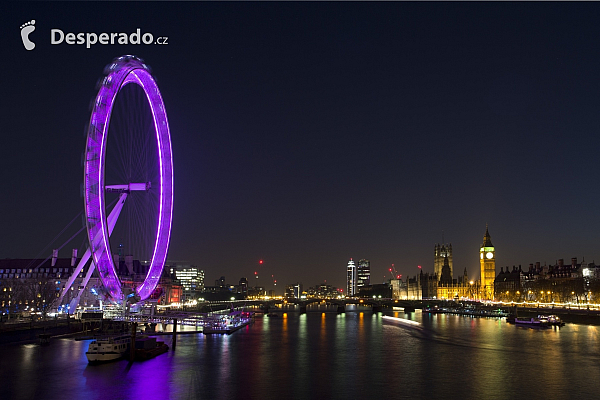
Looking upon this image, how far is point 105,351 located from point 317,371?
1972 centimetres

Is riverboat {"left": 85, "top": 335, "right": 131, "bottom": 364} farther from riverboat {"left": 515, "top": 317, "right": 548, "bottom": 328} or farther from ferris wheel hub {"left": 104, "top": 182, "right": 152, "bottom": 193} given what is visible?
riverboat {"left": 515, "top": 317, "right": 548, "bottom": 328}

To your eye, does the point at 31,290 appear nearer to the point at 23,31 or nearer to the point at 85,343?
the point at 85,343

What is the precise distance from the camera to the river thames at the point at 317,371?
44569mm

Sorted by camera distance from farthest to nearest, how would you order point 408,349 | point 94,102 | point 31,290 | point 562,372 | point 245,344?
point 31,290 < point 245,344 < point 408,349 < point 94,102 < point 562,372

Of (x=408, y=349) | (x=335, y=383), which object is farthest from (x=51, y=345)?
(x=408, y=349)

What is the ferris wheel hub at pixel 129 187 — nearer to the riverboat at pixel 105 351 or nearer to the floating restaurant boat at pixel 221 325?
the riverboat at pixel 105 351

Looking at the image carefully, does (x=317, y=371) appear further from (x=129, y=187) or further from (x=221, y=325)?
(x=221, y=325)

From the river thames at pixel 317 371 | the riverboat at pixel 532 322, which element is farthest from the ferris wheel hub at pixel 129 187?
the riverboat at pixel 532 322

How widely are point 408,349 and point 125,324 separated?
3652 cm

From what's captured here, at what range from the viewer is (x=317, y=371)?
54.8 meters

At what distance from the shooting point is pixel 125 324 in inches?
3167

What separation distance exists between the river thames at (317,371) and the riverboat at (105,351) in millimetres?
1135

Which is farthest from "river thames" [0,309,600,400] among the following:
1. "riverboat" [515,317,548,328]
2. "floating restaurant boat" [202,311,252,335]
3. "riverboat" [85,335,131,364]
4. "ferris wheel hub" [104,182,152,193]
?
"riverboat" [515,317,548,328]

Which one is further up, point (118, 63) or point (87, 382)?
point (118, 63)
